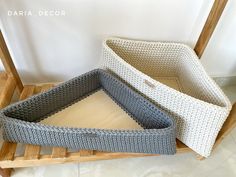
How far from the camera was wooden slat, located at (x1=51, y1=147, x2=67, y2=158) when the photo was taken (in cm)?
71

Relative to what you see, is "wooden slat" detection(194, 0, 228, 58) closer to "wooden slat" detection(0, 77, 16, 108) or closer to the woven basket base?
the woven basket base

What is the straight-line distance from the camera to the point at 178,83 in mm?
921

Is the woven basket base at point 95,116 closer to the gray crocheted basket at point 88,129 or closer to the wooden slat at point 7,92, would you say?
the gray crocheted basket at point 88,129

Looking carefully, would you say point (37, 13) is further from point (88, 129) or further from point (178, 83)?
point (178, 83)

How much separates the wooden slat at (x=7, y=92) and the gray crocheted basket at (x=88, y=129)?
89mm

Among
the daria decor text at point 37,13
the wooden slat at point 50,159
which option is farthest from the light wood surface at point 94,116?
the daria decor text at point 37,13

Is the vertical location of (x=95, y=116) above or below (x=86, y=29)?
below

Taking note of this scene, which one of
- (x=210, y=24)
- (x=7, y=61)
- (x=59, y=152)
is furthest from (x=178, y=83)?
(x=7, y=61)

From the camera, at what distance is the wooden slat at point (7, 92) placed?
2.43 ft

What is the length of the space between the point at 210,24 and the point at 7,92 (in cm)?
71

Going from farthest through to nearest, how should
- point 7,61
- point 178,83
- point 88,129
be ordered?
1. point 178,83
2. point 7,61
3. point 88,129

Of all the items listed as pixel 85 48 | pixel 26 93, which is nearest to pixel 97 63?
pixel 85 48

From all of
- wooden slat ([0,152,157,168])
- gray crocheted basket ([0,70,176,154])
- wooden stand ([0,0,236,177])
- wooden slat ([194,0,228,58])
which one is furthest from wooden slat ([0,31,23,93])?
wooden slat ([194,0,228,58])

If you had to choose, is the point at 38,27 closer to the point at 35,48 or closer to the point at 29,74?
the point at 35,48
